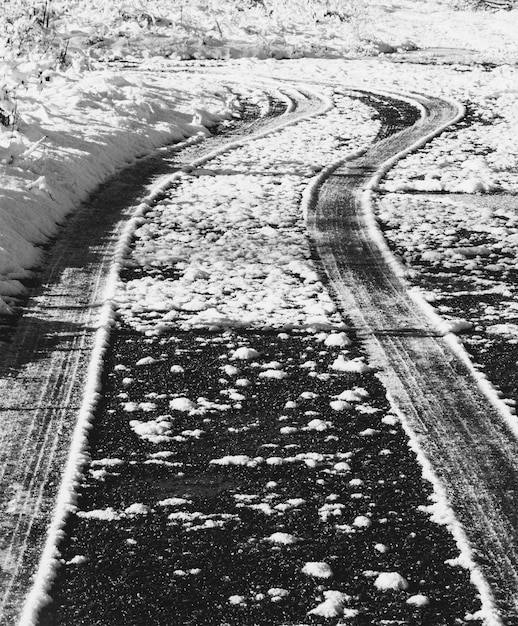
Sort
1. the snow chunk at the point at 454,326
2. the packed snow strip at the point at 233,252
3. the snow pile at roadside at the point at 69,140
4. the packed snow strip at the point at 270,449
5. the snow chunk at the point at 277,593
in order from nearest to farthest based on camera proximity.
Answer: the snow chunk at the point at 277,593 → the packed snow strip at the point at 270,449 → the snow chunk at the point at 454,326 → the packed snow strip at the point at 233,252 → the snow pile at roadside at the point at 69,140

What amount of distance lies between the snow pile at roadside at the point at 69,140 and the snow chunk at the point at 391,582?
4.26 meters

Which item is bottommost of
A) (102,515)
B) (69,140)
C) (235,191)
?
(102,515)

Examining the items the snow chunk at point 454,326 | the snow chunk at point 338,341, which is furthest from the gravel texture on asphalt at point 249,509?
the snow chunk at point 454,326

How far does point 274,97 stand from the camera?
20.0 meters

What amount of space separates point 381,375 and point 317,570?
2315mm

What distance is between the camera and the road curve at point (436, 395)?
437cm

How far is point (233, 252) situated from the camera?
8.95 meters

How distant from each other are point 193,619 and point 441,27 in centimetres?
3771

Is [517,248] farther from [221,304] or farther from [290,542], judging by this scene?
[290,542]

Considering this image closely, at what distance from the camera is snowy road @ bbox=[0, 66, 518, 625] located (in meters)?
4.38

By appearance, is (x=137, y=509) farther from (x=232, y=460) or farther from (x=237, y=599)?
(x=237, y=599)

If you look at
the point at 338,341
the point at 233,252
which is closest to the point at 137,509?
the point at 338,341

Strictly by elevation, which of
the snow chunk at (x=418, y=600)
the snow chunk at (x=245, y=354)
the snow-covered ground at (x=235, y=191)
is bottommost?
the snow chunk at (x=418, y=600)

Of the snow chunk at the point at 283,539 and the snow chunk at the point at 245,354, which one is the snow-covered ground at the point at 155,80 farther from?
the snow chunk at the point at 283,539
